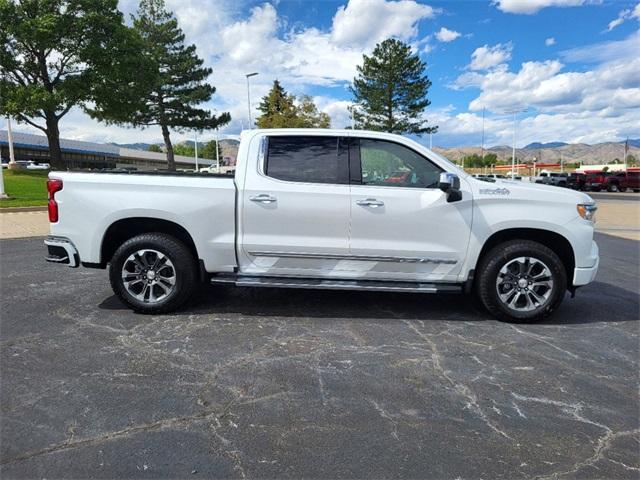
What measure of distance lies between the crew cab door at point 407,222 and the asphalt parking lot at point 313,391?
0.58 m

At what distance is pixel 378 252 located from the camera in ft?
15.1

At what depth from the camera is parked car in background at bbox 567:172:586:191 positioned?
4362cm

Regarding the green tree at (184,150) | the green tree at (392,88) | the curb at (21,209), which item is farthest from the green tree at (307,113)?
the green tree at (184,150)

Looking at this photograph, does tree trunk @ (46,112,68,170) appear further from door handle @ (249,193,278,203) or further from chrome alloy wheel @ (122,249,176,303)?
door handle @ (249,193,278,203)

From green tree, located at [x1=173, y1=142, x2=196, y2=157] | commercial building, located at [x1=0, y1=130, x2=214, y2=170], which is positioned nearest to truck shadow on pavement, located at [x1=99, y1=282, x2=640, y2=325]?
commercial building, located at [x1=0, y1=130, x2=214, y2=170]

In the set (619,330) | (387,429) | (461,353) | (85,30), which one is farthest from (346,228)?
(85,30)

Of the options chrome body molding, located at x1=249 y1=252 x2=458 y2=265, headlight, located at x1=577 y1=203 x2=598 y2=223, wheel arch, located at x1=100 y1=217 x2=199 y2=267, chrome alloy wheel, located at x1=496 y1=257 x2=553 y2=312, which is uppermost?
headlight, located at x1=577 y1=203 x2=598 y2=223

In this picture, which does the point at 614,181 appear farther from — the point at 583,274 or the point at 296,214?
the point at 296,214

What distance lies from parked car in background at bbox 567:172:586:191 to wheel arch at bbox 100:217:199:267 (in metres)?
45.9

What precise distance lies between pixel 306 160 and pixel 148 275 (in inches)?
78.2

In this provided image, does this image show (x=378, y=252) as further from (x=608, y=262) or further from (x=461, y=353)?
(x=608, y=262)

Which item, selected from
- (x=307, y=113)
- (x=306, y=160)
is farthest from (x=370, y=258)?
(x=307, y=113)

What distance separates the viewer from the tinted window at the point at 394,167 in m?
4.67

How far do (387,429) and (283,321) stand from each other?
205cm
